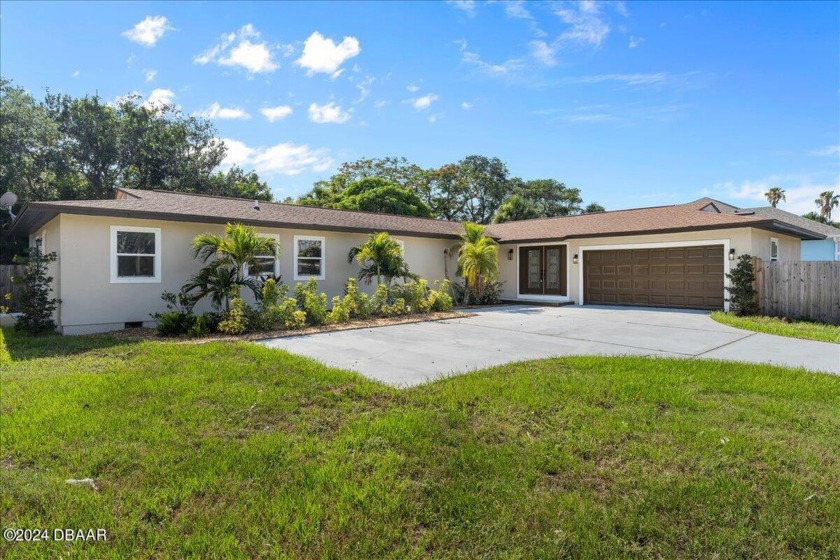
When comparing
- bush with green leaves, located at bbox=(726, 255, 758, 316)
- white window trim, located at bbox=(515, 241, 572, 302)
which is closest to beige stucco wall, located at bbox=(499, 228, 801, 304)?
white window trim, located at bbox=(515, 241, 572, 302)

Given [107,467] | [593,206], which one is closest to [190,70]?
[107,467]

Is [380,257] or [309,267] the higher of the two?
[380,257]

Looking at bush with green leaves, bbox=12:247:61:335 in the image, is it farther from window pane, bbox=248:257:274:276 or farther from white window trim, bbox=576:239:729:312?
white window trim, bbox=576:239:729:312

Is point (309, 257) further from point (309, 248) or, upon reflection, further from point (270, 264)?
point (270, 264)

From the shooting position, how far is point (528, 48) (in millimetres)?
11156

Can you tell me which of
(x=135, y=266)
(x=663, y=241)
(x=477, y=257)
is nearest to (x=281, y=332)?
(x=135, y=266)

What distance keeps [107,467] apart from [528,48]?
11917mm

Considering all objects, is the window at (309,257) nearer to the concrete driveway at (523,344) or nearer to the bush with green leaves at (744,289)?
the concrete driveway at (523,344)

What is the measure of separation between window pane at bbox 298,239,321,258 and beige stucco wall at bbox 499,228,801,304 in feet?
27.0

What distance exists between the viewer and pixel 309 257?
12.7 metres

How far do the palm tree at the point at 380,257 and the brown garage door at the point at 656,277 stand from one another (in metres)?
7.20

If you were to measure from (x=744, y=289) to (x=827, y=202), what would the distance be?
3529 centimetres

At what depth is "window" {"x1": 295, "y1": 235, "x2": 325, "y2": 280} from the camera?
12.4 meters

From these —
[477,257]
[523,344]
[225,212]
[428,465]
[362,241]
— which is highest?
[225,212]
